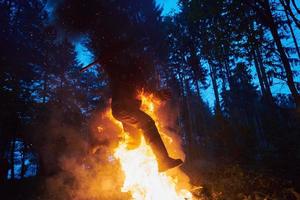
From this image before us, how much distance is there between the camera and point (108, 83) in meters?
7.19

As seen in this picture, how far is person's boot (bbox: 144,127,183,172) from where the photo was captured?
17.0ft

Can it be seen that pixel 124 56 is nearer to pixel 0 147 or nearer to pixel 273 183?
pixel 273 183

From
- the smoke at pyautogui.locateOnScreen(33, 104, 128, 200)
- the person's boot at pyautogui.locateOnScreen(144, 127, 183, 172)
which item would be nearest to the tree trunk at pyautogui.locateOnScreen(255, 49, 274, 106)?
the smoke at pyautogui.locateOnScreen(33, 104, 128, 200)

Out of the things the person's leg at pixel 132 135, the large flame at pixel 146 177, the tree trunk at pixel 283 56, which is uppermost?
the tree trunk at pixel 283 56

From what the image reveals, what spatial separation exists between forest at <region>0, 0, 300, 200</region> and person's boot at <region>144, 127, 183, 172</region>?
1.71m

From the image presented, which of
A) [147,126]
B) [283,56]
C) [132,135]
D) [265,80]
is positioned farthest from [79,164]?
[265,80]

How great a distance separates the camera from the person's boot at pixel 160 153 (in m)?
5.17

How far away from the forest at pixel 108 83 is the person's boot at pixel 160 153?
171cm

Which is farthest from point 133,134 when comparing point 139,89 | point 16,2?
point 16,2

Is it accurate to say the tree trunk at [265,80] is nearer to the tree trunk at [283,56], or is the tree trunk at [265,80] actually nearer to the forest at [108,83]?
the forest at [108,83]

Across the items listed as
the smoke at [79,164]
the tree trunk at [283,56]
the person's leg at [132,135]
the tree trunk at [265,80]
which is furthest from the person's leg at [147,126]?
the tree trunk at [265,80]

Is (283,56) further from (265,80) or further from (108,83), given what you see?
(265,80)

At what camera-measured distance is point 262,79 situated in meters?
23.0

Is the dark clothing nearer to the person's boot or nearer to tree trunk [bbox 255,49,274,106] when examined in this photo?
the person's boot
